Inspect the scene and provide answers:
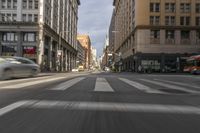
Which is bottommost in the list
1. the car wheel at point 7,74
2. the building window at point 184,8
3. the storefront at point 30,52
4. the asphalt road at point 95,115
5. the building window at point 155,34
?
the asphalt road at point 95,115

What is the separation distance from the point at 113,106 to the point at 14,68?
13755 millimetres

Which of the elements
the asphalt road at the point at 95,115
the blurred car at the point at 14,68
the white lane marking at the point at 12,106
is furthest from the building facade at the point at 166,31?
the white lane marking at the point at 12,106

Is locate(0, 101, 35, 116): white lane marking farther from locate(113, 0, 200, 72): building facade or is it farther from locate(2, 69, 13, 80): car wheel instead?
locate(113, 0, 200, 72): building facade

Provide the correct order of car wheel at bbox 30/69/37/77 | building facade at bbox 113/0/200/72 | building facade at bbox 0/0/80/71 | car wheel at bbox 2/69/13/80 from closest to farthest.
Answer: car wheel at bbox 2/69/13/80, car wheel at bbox 30/69/37/77, building facade at bbox 0/0/80/71, building facade at bbox 113/0/200/72

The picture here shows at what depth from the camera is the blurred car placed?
20.2 meters

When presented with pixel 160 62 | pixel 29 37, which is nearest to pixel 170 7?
pixel 160 62

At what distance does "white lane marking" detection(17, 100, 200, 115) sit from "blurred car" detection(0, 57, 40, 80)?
38.7 feet

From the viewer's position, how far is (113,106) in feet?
28.2

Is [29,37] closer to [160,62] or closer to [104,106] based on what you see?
[160,62]

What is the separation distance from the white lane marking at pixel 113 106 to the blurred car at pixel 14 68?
38.7ft

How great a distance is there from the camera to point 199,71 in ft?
162

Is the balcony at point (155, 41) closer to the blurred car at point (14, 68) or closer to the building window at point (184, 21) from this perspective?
the building window at point (184, 21)

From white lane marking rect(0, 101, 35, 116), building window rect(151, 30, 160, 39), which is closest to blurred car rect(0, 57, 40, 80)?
white lane marking rect(0, 101, 35, 116)

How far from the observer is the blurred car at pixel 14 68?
20.2 m
